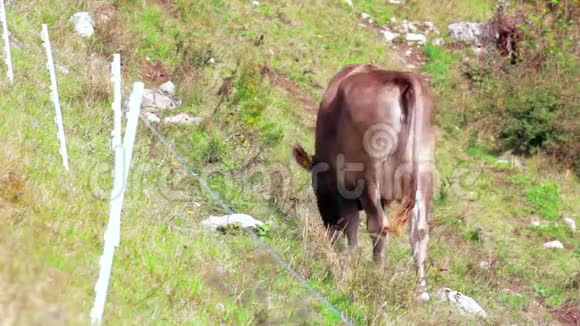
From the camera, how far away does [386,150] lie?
627 centimetres

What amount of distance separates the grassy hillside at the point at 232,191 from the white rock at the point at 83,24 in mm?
186

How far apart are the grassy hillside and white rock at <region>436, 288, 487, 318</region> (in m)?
0.16

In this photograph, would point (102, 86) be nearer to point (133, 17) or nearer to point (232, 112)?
point (232, 112)

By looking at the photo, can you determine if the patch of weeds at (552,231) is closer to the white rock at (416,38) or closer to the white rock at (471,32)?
the white rock at (416,38)

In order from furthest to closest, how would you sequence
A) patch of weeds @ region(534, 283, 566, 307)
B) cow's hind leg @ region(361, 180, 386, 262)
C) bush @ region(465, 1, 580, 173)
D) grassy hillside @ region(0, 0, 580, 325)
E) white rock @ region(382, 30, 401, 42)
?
white rock @ region(382, 30, 401, 42) → bush @ region(465, 1, 580, 173) → patch of weeds @ region(534, 283, 566, 307) → cow's hind leg @ region(361, 180, 386, 262) → grassy hillside @ region(0, 0, 580, 325)

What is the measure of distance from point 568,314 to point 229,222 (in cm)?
320

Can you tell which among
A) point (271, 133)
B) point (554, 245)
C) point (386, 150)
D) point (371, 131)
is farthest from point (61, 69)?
point (554, 245)

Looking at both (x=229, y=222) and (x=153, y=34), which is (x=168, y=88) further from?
(x=229, y=222)

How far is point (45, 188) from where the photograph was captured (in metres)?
4.64

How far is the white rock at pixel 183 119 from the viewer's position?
30.0 feet

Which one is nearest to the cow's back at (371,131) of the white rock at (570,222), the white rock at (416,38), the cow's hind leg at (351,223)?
the cow's hind leg at (351,223)

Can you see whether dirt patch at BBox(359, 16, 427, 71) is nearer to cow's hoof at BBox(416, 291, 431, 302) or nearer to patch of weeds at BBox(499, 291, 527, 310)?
patch of weeds at BBox(499, 291, 527, 310)

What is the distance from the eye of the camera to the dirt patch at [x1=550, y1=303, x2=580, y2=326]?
280 inches

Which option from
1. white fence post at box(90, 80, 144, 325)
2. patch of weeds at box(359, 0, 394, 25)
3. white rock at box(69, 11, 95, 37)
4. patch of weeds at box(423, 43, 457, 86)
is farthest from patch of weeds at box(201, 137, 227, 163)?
patch of weeds at box(359, 0, 394, 25)
